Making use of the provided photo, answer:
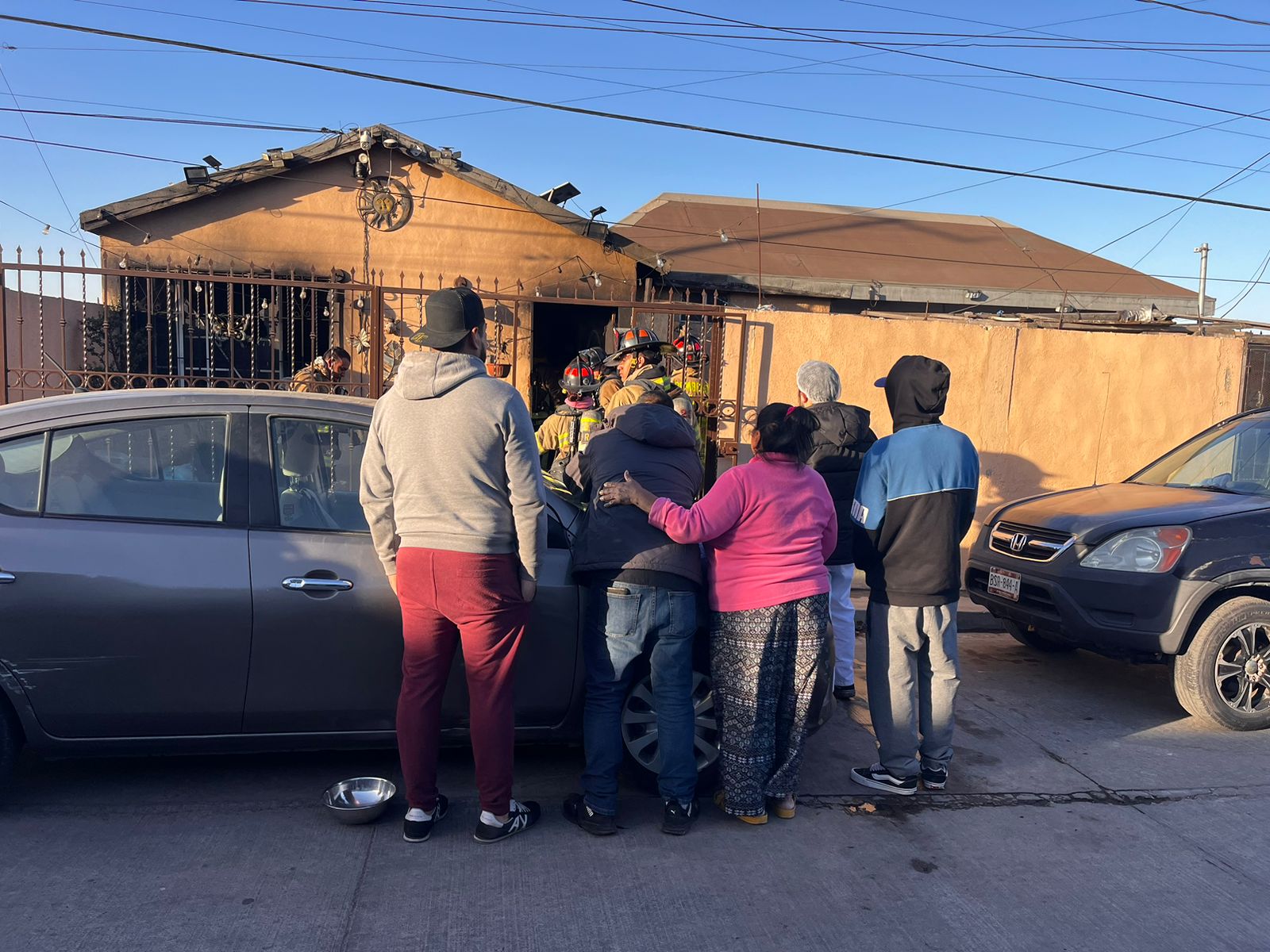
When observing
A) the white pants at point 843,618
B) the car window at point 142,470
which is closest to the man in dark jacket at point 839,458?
the white pants at point 843,618

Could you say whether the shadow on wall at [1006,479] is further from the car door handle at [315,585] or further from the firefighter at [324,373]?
the car door handle at [315,585]

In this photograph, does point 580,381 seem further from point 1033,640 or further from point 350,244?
point 350,244

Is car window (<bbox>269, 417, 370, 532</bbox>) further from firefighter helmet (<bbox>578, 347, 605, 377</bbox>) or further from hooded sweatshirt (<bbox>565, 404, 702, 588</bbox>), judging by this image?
firefighter helmet (<bbox>578, 347, 605, 377</bbox>)

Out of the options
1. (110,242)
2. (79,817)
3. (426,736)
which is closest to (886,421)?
(426,736)

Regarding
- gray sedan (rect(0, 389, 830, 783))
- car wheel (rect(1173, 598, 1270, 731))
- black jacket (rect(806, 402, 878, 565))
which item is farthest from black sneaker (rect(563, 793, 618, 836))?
car wheel (rect(1173, 598, 1270, 731))

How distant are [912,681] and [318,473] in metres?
2.66

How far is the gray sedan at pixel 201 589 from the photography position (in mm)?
3467

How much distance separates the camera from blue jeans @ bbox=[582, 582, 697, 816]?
359 centimetres

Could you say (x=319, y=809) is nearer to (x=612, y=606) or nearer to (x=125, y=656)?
(x=125, y=656)

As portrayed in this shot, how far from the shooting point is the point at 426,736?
347 centimetres

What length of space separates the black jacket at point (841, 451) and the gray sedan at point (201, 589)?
1.65 m

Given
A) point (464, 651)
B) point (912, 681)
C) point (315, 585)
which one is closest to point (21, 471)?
point (315, 585)

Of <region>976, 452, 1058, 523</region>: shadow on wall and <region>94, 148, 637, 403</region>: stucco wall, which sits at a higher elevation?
<region>94, 148, 637, 403</region>: stucco wall

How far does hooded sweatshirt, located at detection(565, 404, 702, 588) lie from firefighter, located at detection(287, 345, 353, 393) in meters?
4.55
